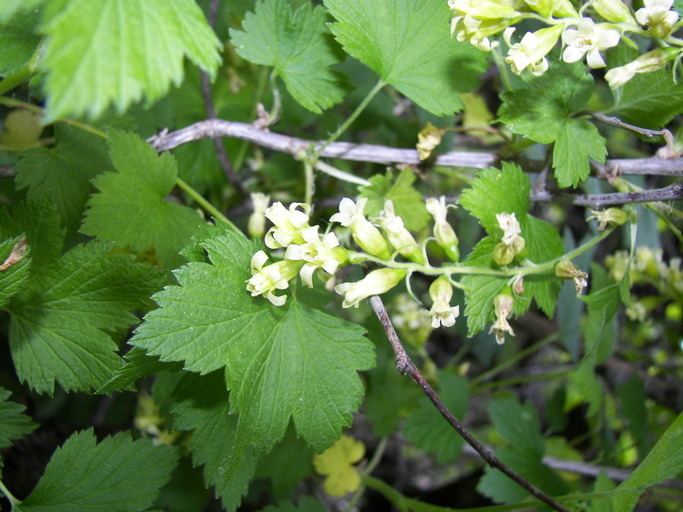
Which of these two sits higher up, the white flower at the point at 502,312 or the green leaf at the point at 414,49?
the green leaf at the point at 414,49

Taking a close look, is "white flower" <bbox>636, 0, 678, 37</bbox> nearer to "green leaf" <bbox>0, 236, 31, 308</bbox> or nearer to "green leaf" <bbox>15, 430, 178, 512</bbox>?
"green leaf" <bbox>0, 236, 31, 308</bbox>

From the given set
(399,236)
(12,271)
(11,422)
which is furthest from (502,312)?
(11,422)

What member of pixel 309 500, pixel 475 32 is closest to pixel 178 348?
pixel 475 32

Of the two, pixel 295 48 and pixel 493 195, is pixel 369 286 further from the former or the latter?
pixel 295 48

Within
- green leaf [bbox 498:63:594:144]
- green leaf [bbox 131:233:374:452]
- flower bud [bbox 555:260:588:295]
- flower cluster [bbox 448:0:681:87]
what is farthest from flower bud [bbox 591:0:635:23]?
green leaf [bbox 131:233:374:452]

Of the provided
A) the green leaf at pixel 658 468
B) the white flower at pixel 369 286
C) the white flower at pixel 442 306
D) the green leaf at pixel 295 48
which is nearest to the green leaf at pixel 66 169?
the green leaf at pixel 295 48

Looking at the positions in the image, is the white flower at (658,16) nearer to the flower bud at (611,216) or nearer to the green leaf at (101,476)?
the flower bud at (611,216)

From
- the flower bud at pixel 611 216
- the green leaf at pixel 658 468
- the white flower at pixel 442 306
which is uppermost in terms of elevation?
the white flower at pixel 442 306
